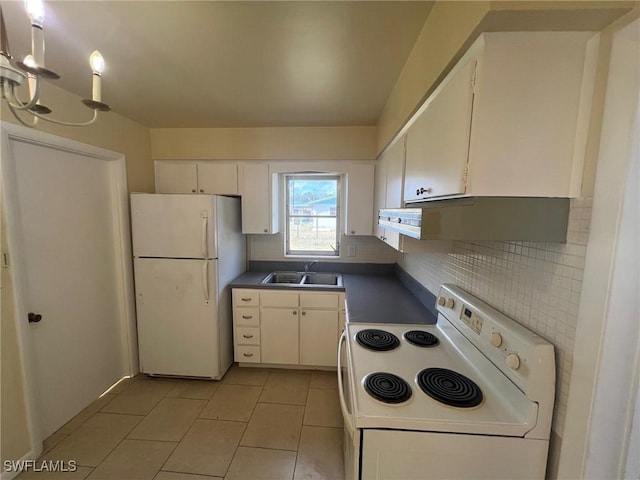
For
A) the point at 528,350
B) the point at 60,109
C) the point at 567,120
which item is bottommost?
the point at 528,350

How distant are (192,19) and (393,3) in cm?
87

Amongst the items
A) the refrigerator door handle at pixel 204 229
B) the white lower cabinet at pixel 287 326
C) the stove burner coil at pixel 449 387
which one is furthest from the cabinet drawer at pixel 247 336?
the stove burner coil at pixel 449 387

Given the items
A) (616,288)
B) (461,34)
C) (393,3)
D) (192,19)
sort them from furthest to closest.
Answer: (192,19) < (393,3) < (461,34) < (616,288)

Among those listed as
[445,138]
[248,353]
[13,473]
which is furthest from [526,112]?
[13,473]

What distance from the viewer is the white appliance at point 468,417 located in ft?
2.89

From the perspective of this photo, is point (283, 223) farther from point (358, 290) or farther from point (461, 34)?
point (461, 34)

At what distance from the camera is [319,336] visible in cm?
256

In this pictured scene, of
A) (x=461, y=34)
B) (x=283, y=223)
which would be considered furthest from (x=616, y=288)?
(x=283, y=223)

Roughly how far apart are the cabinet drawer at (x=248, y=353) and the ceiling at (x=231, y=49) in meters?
2.20

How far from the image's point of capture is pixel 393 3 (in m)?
1.07

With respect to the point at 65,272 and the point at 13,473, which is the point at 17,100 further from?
the point at 13,473

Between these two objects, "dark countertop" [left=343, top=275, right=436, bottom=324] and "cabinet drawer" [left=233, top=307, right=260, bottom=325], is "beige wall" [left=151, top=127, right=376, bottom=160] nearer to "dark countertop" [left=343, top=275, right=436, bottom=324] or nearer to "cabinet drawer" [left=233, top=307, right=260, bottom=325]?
"dark countertop" [left=343, top=275, right=436, bottom=324]

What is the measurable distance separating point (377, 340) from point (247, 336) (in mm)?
1586

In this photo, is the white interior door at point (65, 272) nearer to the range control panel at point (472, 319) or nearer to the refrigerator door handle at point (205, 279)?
the refrigerator door handle at point (205, 279)
